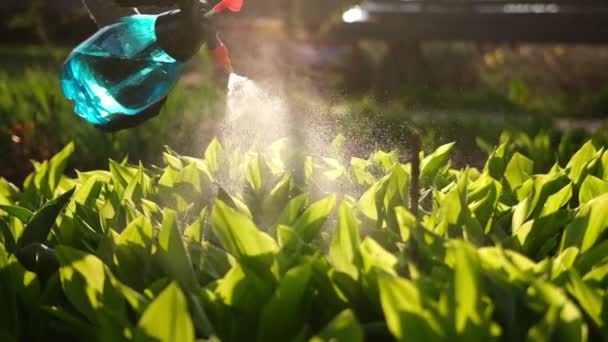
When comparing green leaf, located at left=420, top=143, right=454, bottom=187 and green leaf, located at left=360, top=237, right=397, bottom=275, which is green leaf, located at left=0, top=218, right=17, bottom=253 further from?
green leaf, located at left=420, top=143, right=454, bottom=187

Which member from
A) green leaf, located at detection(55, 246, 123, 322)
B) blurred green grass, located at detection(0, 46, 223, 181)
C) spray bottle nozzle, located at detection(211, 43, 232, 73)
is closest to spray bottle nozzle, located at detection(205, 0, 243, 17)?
spray bottle nozzle, located at detection(211, 43, 232, 73)

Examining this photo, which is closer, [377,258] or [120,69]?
[377,258]

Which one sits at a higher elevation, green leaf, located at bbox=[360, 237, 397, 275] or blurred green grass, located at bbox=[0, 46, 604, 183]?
green leaf, located at bbox=[360, 237, 397, 275]

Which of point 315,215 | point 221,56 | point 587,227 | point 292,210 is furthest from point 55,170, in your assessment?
point 587,227

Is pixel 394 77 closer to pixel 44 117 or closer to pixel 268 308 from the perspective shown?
pixel 44 117

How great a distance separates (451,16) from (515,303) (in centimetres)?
1598

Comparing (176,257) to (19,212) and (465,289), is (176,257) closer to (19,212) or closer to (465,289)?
(465,289)

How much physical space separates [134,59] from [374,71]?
1482 cm

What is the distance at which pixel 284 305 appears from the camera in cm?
171

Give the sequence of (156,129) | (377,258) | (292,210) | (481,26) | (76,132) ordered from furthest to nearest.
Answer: (481,26), (156,129), (76,132), (292,210), (377,258)

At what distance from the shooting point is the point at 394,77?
628 inches

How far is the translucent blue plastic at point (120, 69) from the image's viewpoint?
2.51 meters

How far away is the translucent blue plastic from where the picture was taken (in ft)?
8.25

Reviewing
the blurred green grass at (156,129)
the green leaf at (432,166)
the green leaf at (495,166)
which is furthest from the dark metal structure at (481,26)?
the green leaf at (432,166)
